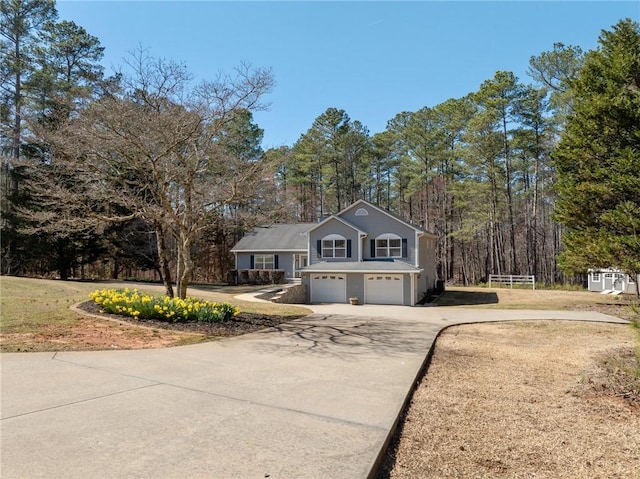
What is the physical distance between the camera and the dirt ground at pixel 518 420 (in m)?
3.79

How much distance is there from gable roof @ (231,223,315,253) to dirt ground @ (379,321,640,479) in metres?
20.9

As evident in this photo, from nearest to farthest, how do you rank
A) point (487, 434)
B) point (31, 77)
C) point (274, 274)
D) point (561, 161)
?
1. point (487, 434)
2. point (561, 161)
3. point (31, 77)
4. point (274, 274)

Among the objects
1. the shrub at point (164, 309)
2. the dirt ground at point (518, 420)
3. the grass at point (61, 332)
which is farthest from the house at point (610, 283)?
the grass at point (61, 332)

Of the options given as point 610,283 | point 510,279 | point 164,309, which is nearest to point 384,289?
point 510,279

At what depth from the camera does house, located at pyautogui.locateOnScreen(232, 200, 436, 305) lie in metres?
22.6

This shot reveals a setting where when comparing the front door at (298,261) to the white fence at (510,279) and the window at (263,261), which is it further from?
the white fence at (510,279)

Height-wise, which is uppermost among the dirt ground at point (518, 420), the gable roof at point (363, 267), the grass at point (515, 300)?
the gable roof at point (363, 267)

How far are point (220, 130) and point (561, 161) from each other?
53.0 feet

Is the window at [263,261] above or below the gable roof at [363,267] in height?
above

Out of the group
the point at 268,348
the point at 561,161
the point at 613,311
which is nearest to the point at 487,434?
the point at 268,348

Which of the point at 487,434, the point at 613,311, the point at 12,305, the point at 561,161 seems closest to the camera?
the point at 487,434

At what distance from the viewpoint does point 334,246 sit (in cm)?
2494

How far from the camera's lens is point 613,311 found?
17859 millimetres

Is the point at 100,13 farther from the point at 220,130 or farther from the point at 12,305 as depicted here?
the point at 12,305
